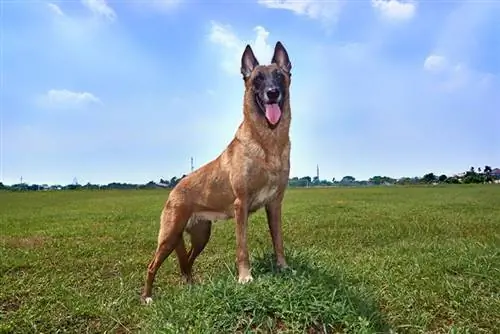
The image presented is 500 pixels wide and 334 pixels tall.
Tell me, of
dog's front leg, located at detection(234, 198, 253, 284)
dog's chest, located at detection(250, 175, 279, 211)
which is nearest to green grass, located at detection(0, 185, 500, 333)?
dog's front leg, located at detection(234, 198, 253, 284)

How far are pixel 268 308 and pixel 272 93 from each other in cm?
213

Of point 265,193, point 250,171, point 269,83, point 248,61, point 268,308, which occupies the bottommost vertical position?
point 268,308

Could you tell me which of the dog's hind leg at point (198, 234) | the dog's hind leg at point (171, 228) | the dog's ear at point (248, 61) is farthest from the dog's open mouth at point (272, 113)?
the dog's hind leg at point (198, 234)

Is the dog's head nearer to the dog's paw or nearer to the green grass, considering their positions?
the dog's paw

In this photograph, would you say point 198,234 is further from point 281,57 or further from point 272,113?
point 281,57

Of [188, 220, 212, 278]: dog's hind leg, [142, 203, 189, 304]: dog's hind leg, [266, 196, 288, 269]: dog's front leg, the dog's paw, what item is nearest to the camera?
the dog's paw

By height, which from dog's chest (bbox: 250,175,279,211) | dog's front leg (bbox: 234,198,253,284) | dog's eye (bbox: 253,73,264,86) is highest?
dog's eye (bbox: 253,73,264,86)

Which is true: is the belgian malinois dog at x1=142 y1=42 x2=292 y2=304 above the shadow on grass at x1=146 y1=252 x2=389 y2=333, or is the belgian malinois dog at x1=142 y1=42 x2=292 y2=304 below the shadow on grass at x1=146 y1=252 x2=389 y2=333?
above

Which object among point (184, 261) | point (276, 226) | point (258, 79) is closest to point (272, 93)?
point (258, 79)

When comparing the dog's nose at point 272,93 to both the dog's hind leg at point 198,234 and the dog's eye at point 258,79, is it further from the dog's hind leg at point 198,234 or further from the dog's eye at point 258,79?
the dog's hind leg at point 198,234

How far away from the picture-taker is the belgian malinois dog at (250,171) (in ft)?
17.1

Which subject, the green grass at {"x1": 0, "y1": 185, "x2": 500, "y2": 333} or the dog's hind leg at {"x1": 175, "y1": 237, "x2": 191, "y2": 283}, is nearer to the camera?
the green grass at {"x1": 0, "y1": 185, "x2": 500, "y2": 333}

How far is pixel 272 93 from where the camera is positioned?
16.8 ft

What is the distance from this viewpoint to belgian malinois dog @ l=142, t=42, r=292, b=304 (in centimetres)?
521
